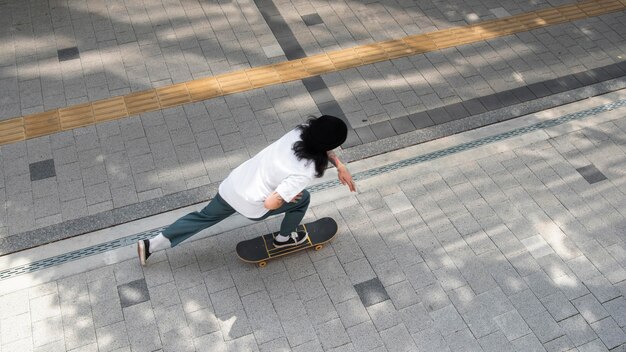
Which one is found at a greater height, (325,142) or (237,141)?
(325,142)

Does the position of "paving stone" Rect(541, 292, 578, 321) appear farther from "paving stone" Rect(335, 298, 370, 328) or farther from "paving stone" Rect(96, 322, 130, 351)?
"paving stone" Rect(96, 322, 130, 351)

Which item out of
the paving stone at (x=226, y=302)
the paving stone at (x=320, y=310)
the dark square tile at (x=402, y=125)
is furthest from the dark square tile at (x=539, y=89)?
the paving stone at (x=226, y=302)

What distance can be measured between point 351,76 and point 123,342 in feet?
14.8

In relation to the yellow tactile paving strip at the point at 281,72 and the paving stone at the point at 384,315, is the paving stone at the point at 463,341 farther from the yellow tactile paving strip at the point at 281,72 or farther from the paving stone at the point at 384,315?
the yellow tactile paving strip at the point at 281,72

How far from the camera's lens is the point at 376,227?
6441 millimetres

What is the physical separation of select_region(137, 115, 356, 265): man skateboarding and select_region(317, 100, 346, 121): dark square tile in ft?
7.44

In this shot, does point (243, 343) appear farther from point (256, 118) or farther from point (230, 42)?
point (230, 42)

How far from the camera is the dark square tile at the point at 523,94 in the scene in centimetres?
804

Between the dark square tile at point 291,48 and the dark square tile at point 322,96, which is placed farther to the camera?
the dark square tile at point 291,48

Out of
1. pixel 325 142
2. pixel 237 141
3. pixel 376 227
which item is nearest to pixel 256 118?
pixel 237 141

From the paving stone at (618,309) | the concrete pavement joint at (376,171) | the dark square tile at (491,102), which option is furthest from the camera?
the dark square tile at (491,102)

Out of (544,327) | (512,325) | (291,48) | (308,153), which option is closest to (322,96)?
(291,48)

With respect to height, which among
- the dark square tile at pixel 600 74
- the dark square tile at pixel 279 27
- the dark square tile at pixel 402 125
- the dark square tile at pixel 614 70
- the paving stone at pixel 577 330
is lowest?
the paving stone at pixel 577 330

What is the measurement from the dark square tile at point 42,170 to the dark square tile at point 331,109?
324cm
